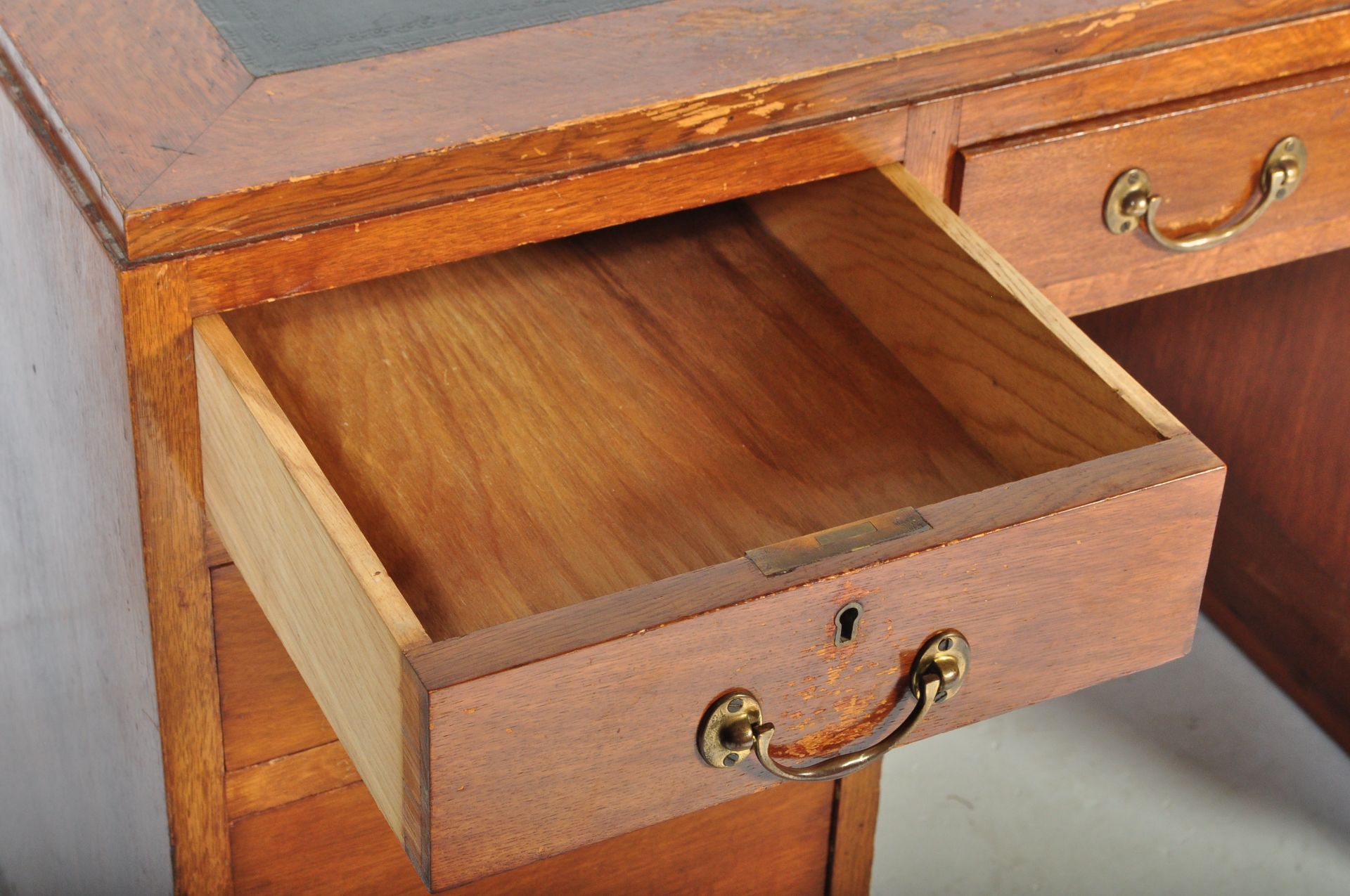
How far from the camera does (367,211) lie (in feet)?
2.34

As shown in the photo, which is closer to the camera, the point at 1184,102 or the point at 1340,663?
the point at 1184,102

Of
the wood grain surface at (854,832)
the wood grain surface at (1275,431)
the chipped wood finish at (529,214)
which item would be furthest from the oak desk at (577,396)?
the wood grain surface at (1275,431)

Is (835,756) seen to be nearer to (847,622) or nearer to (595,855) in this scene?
(847,622)

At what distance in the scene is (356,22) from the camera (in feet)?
2.60

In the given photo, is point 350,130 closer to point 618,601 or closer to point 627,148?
point 627,148

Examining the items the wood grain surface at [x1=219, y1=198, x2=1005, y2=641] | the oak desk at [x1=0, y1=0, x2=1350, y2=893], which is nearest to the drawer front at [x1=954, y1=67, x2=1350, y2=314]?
the oak desk at [x1=0, y1=0, x2=1350, y2=893]

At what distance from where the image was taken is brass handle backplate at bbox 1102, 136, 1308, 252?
894 millimetres

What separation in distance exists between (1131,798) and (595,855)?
50 cm

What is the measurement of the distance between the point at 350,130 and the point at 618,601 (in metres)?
0.26

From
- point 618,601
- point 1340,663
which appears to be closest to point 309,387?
point 618,601

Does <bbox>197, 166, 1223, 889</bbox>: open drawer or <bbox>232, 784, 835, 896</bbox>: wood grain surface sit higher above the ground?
<bbox>197, 166, 1223, 889</bbox>: open drawer

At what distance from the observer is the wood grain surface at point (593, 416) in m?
0.72

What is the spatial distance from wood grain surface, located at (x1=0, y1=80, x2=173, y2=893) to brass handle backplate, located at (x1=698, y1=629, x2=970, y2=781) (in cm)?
29

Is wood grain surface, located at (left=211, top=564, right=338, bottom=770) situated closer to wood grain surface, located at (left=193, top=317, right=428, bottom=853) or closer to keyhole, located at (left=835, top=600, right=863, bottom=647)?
wood grain surface, located at (left=193, top=317, right=428, bottom=853)
